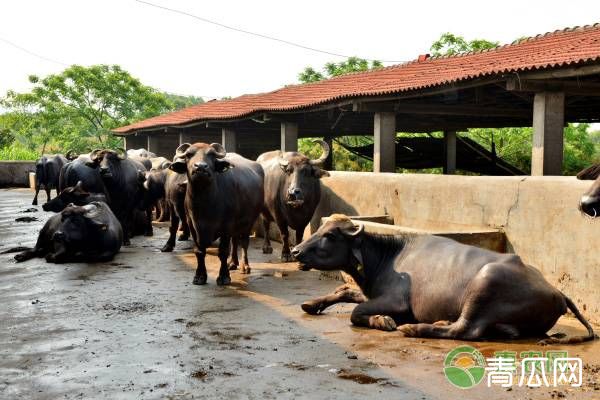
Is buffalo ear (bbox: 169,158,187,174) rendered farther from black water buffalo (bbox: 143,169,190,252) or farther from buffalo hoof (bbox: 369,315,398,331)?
buffalo hoof (bbox: 369,315,398,331)

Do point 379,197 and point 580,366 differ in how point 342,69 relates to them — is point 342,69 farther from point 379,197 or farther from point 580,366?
point 580,366

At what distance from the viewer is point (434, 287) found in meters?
5.77

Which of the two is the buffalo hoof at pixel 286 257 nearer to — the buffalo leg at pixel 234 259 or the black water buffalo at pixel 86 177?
the buffalo leg at pixel 234 259

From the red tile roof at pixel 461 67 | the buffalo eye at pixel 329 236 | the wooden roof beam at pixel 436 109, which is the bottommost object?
the buffalo eye at pixel 329 236

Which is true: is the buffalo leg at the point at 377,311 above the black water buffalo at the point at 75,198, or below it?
below

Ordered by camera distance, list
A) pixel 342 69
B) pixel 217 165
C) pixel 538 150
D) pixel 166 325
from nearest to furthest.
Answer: pixel 166 325 → pixel 217 165 → pixel 538 150 → pixel 342 69

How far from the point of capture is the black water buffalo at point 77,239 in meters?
9.85

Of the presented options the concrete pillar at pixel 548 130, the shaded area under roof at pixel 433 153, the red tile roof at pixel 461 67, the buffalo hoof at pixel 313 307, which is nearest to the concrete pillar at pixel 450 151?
the shaded area under roof at pixel 433 153

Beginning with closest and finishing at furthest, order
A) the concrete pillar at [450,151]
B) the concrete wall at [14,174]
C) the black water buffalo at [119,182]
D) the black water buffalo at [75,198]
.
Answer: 1. the black water buffalo at [75,198]
2. the black water buffalo at [119,182]
3. the concrete pillar at [450,151]
4. the concrete wall at [14,174]

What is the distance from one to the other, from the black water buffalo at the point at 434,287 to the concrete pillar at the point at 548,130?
4.09 metres

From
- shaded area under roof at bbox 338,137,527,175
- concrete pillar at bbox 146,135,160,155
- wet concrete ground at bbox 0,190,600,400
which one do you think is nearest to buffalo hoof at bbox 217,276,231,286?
wet concrete ground at bbox 0,190,600,400

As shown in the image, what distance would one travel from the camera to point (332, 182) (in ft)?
37.0

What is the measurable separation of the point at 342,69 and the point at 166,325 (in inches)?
1384

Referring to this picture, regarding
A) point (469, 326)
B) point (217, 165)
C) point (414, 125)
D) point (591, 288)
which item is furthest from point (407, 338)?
point (414, 125)
